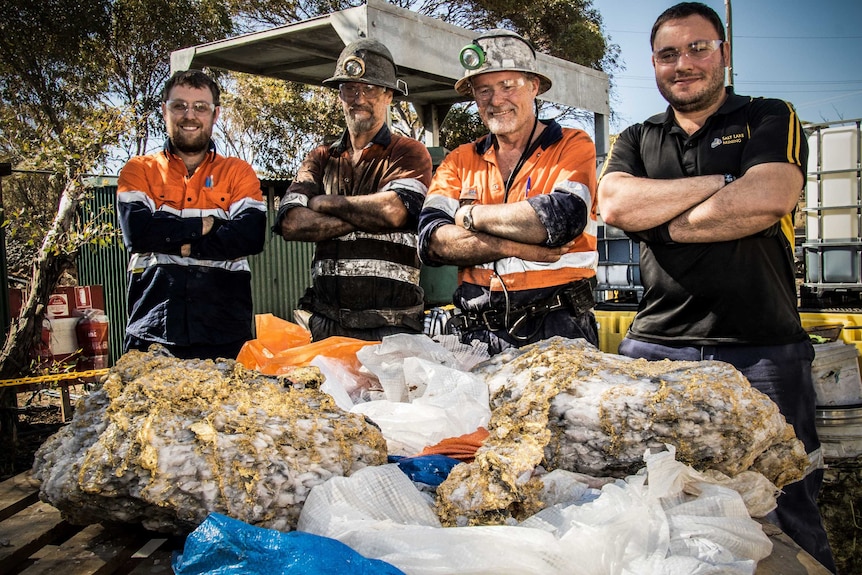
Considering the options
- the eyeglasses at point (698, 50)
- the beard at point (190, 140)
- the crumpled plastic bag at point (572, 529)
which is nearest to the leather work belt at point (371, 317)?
the beard at point (190, 140)

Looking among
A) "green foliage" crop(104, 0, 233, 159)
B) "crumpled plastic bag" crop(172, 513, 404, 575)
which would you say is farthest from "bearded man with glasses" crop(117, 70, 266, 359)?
"green foliage" crop(104, 0, 233, 159)

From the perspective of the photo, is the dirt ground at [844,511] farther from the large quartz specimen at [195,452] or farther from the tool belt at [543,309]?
the large quartz specimen at [195,452]

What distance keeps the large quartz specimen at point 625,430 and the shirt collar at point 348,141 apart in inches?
82.5

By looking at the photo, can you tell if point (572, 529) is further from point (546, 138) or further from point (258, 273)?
point (258, 273)

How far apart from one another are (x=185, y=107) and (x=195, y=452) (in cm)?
250

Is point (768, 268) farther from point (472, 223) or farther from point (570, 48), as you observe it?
point (570, 48)

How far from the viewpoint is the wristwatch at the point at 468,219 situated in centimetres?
288

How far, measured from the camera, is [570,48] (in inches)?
962

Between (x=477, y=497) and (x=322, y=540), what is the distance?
0.35 meters

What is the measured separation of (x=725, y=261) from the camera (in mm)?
2574

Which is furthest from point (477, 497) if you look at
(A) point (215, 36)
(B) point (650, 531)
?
(A) point (215, 36)

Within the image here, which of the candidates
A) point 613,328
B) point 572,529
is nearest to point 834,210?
point 613,328

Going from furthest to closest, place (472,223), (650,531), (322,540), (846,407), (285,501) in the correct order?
(846,407), (472,223), (285,501), (650,531), (322,540)

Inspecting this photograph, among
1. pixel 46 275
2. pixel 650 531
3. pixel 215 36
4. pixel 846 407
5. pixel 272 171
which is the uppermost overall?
pixel 215 36
